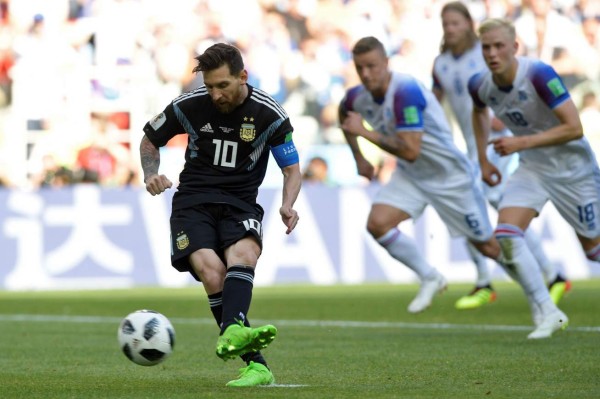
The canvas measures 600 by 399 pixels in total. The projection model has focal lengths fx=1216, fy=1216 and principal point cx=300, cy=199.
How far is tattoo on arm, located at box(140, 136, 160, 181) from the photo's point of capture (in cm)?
651

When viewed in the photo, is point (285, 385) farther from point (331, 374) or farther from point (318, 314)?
point (318, 314)

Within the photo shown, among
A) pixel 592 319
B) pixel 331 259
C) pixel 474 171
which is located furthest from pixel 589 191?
pixel 331 259

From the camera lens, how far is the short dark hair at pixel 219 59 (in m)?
6.04

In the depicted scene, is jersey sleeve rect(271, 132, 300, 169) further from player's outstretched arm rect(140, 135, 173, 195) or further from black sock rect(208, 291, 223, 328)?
black sock rect(208, 291, 223, 328)

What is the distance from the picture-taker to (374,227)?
11.0 metres

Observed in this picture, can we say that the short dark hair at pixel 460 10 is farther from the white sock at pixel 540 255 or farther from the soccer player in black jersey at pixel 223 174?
the soccer player in black jersey at pixel 223 174

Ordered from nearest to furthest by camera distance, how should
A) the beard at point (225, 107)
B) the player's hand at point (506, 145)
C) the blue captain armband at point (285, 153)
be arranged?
the beard at point (225, 107) < the blue captain armband at point (285, 153) < the player's hand at point (506, 145)

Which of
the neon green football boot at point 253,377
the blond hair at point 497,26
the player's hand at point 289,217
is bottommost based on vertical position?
the neon green football boot at point 253,377

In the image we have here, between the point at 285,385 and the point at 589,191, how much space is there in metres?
4.11

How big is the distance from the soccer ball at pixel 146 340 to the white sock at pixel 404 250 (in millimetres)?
5051

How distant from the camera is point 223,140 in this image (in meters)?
6.39

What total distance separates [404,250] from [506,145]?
2.80 metres

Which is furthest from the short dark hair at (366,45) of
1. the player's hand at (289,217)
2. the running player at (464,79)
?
the player's hand at (289,217)

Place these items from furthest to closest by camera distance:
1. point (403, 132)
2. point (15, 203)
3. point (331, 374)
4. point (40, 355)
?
point (15, 203) → point (403, 132) → point (40, 355) → point (331, 374)
